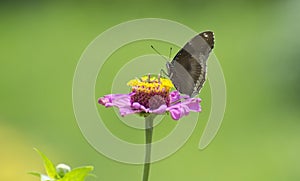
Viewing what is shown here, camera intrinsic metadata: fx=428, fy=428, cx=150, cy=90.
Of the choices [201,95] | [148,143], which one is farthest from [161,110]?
[201,95]

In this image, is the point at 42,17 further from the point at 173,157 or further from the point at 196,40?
the point at 196,40

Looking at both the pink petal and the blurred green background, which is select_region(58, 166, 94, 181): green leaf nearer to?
the pink petal

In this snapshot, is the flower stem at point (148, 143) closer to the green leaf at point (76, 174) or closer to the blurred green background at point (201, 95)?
the green leaf at point (76, 174)

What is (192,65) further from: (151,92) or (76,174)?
(76,174)

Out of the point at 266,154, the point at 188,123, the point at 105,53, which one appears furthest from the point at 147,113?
the point at 266,154

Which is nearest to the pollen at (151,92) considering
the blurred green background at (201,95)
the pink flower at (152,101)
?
the pink flower at (152,101)
